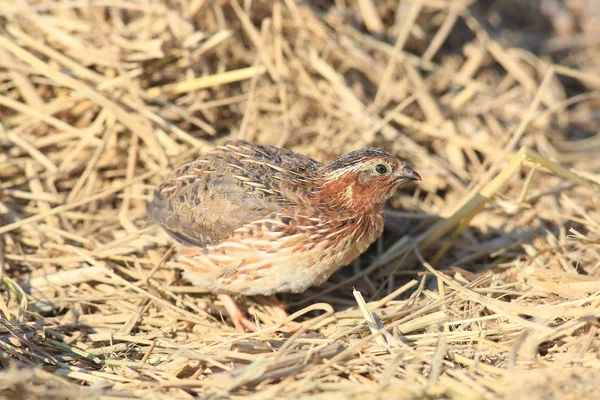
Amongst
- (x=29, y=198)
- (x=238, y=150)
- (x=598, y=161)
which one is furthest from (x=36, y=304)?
(x=598, y=161)

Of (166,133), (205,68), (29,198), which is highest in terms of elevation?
(205,68)

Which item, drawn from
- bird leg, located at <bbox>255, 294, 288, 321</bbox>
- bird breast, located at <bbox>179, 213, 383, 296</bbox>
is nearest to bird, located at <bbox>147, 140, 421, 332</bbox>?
bird breast, located at <bbox>179, 213, 383, 296</bbox>

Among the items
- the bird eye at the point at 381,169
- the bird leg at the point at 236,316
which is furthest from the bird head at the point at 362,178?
the bird leg at the point at 236,316

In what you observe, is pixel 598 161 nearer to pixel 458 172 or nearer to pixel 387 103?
pixel 458 172

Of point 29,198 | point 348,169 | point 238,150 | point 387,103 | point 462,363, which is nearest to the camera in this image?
point 462,363

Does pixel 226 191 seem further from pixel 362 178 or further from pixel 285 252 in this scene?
pixel 362 178
